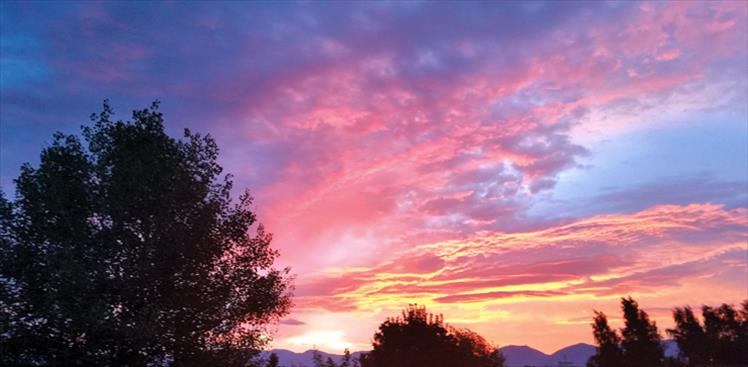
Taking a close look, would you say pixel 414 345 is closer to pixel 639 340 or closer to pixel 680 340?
pixel 639 340

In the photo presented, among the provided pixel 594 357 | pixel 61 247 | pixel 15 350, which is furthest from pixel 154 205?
pixel 594 357

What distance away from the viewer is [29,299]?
29.0 metres

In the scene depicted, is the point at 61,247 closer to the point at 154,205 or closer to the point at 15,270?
the point at 15,270

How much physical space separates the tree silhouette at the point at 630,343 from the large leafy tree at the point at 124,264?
8115cm

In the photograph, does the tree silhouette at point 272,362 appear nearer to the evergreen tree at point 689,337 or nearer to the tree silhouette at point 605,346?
the tree silhouette at point 605,346

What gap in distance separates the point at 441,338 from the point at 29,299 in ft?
99.1

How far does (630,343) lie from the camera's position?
3755 inches

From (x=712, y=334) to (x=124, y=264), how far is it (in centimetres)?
11918

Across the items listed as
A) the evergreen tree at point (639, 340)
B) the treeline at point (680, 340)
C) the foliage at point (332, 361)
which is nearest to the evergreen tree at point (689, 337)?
the treeline at point (680, 340)

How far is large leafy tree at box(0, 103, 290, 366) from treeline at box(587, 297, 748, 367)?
81.8 meters

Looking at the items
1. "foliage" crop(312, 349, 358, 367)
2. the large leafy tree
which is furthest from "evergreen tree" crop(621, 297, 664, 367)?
the large leafy tree

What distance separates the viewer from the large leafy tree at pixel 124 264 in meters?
28.2

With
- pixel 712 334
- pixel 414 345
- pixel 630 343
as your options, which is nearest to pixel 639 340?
pixel 630 343

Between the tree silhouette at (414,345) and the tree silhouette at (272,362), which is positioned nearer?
the tree silhouette at (272,362)
